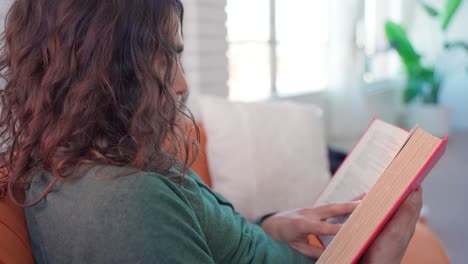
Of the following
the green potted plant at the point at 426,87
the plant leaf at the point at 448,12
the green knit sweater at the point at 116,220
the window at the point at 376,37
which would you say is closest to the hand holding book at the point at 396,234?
the green knit sweater at the point at 116,220

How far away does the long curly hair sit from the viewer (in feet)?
2.26

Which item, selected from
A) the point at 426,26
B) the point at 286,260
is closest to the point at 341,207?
the point at 286,260

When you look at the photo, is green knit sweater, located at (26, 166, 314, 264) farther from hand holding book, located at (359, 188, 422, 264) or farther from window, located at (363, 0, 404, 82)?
window, located at (363, 0, 404, 82)

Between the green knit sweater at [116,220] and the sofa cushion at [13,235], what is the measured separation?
4 centimetres

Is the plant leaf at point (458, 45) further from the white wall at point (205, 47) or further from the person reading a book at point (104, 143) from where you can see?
the person reading a book at point (104, 143)

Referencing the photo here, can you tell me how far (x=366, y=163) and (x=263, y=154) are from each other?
0.56m

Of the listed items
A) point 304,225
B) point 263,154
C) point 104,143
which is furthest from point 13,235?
point 263,154

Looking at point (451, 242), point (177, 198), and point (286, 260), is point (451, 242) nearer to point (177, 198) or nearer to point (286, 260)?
point (286, 260)

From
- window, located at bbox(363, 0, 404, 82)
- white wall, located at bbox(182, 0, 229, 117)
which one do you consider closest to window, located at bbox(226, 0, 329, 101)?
white wall, located at bbox(182, 0, 229, 117)

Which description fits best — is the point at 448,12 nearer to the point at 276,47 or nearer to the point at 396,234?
the point at 276,47

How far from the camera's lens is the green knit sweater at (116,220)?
0.60 metres

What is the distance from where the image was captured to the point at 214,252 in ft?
2.58

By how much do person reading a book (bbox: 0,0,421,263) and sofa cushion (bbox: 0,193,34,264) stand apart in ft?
0.06

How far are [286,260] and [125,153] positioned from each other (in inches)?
15.8
